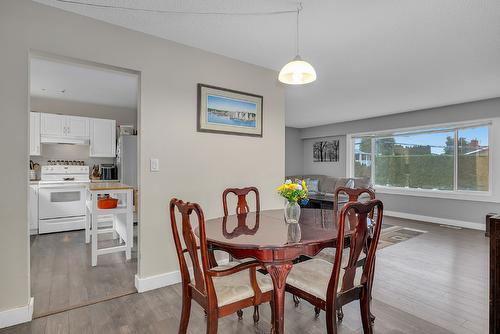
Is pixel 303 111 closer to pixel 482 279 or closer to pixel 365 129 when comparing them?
pixel 365 129

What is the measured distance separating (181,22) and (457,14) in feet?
7.53

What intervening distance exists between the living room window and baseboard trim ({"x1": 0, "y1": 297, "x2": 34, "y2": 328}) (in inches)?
262

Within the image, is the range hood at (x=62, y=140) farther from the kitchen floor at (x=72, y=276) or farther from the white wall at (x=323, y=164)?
the white wall at (x=323, y=164)

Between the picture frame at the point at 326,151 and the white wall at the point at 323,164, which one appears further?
the picture frame at the point at 326,151

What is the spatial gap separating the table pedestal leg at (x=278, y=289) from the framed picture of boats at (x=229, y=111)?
1.84 metres

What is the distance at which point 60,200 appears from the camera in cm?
468

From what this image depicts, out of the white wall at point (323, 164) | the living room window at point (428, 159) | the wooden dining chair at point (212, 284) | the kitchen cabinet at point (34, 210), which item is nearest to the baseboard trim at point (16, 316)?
the wooden dining chair at point (212, 284)

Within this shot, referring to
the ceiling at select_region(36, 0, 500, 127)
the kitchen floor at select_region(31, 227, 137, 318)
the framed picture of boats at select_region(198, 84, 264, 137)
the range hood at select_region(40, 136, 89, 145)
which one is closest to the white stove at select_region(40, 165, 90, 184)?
the range hood at select_region(40, 136, 89, 145)

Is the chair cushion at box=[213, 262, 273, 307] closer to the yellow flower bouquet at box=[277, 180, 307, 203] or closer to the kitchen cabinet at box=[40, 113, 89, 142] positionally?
the yellow flower bouquet at box=[277, 180, 307, 203]

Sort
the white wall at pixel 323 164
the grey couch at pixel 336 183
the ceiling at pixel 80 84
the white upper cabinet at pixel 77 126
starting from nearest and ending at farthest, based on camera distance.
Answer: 1. the ceiling at pixel 80 84
2. the white upper cabinet at pixel 77 126
3. the grey couch at pixel 336 183
4. the white wall at pixel 323 164

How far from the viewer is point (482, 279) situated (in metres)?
2.82

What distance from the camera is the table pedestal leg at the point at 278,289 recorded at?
1.50m

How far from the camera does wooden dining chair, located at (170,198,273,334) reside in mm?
1436

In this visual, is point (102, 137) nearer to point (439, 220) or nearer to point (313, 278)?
point (313, 278)
